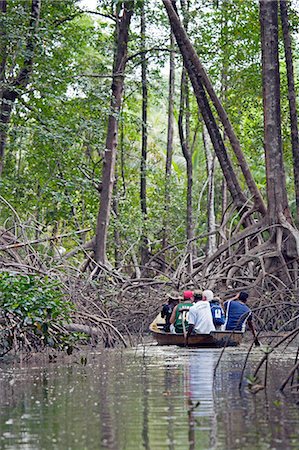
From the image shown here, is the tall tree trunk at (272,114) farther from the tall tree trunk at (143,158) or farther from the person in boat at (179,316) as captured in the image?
the tall tree trunk at (143,158)

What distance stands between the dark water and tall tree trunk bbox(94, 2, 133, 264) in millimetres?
8314

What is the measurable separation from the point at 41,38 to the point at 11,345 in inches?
266

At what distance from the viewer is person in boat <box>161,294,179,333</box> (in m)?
14.9

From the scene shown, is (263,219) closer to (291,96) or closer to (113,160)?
(291,96)

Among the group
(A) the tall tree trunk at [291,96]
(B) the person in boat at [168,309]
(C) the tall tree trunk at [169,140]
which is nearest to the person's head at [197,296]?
(B) the person in boat at [168,309]

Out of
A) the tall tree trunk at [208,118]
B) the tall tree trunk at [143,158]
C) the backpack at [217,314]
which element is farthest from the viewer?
the tall tree trunk at [143,158]

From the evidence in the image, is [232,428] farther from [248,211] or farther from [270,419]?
[248,211]

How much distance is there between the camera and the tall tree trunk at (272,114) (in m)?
16.8

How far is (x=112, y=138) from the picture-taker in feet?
63.5

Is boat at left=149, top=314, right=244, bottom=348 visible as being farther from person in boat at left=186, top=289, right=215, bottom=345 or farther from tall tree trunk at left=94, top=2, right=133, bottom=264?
tall tree trunk at left=94, top=2, right=133, bottom=264

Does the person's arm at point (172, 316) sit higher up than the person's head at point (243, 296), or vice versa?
the person's head at point (243, 296)

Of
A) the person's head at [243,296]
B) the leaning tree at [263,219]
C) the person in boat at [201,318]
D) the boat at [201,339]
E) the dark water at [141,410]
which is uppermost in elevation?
the leaning tree at [263,219]

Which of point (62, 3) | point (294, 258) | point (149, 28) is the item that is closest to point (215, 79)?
point (149, 28)

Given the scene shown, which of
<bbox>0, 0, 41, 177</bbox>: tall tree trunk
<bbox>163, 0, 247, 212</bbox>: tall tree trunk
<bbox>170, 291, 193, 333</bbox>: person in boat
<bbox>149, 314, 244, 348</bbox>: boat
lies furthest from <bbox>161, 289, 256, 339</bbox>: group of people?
<bbox>0, 0, 41, 177</bbox>: tall tree trunk
